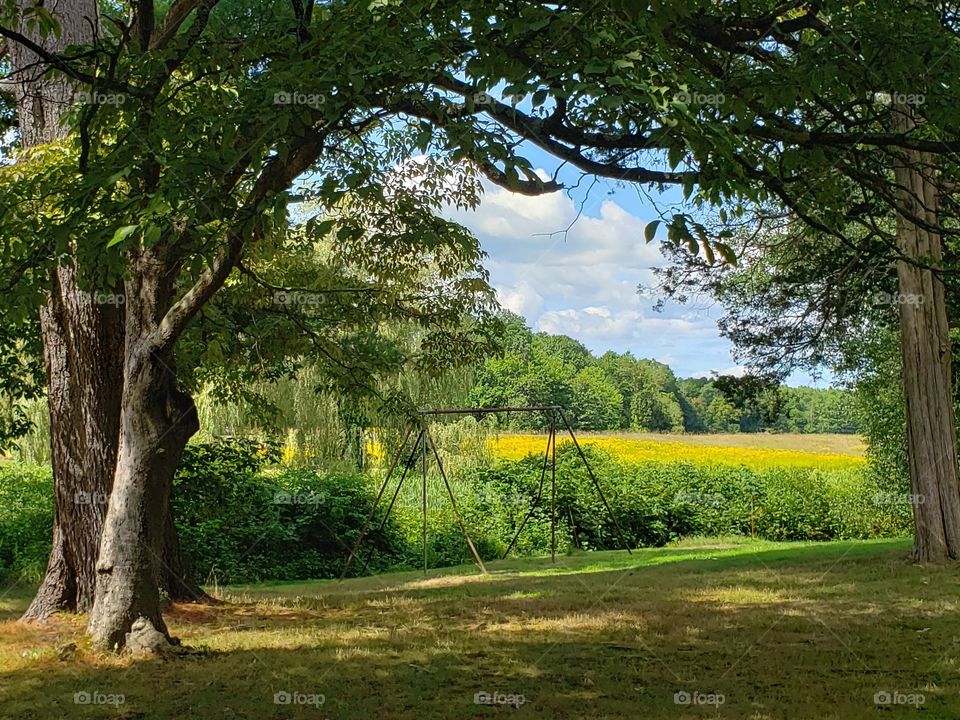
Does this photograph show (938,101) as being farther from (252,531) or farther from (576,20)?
(252,531)

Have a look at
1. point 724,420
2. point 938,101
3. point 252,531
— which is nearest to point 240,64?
point 938,101

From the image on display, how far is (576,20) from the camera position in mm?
4969

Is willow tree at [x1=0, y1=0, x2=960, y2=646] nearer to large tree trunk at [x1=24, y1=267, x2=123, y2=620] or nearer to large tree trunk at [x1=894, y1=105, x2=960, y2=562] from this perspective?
large tree trunk at [x1=24, y1=267, x2=123, y2=620]

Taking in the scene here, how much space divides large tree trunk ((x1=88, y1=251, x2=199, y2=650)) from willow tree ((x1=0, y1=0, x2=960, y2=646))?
0.6 inches

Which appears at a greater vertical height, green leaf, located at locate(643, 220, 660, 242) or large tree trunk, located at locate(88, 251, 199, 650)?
green leaf, located at locate(643, 220, 660, 242)

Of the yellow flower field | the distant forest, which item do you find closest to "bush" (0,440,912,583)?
the yellow flower field

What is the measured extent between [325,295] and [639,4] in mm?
7787

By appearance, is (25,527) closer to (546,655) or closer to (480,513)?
(480,513)

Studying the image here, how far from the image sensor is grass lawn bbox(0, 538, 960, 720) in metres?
5.90

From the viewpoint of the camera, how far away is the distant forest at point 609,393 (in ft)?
114

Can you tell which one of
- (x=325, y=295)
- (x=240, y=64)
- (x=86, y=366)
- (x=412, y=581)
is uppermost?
(x=240, y=64)

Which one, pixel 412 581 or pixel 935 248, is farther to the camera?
pixel 412 581

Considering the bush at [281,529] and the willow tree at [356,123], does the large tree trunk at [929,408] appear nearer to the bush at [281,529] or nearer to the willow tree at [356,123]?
the willow tree at [356,123]

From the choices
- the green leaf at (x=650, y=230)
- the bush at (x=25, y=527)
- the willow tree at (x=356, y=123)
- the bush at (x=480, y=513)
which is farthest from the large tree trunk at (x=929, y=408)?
the bush at (x=25, y=527)
